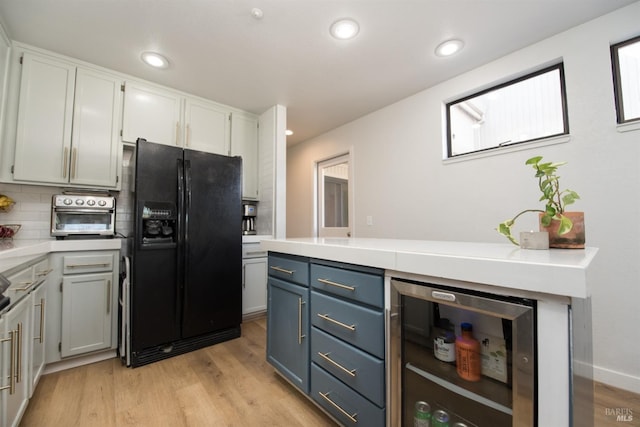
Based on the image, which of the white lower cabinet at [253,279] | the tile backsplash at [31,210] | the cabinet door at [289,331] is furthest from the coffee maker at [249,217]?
the cabinet door at [289,331]

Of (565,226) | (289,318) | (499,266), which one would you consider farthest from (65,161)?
(565,226)

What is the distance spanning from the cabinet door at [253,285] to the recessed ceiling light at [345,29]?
2.28m

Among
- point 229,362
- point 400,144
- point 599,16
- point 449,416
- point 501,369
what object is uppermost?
point 599,16

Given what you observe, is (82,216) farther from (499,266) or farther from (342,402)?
(499,266)

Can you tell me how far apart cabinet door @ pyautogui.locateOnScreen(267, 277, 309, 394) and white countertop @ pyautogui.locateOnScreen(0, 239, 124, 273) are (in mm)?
1240

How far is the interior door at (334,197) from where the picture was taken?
12.4 ft

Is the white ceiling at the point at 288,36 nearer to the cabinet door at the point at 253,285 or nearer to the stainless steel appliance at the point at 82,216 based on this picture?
the stainless steel appliance at the point at 82,216

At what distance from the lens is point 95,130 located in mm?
2350

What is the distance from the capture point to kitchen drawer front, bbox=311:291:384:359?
3.60ft

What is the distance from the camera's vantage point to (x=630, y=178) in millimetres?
1683

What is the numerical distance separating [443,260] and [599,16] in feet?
7.72

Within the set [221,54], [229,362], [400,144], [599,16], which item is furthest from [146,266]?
[599,16]

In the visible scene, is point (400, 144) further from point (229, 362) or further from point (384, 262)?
point (229, 362)

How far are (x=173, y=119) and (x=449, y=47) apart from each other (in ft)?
8.90
